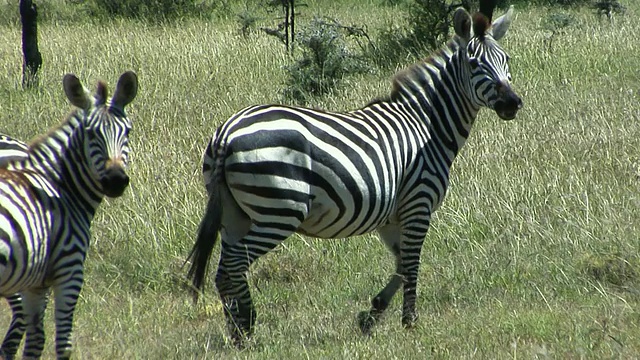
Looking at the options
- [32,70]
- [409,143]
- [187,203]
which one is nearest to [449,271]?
[409,143]

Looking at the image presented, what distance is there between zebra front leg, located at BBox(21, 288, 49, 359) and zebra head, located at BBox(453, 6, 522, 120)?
3288 mm

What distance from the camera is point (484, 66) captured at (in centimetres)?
631

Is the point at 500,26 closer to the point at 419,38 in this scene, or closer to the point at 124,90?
the point at 124,90

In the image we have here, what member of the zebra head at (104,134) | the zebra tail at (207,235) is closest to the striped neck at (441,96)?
the zebra tail at (207,235)

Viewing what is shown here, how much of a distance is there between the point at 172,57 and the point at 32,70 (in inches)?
89.7

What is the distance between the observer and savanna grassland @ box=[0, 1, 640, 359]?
210 inches

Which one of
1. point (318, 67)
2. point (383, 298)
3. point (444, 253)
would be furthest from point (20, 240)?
point (318, 67)

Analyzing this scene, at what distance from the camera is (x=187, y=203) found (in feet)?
25.7

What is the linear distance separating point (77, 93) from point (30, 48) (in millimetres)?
9340

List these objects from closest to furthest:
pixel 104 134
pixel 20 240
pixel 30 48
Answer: pixel 20 240 → pixel 104 134 → pixel 30 48

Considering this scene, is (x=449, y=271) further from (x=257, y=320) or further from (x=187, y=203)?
(x=187, y=203)

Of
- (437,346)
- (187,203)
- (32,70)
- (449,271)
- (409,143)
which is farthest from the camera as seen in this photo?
(32,70)

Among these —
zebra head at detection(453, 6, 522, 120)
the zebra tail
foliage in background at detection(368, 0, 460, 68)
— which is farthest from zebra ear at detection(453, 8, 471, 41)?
foliage in background at detection(368, 0, 460, 68)

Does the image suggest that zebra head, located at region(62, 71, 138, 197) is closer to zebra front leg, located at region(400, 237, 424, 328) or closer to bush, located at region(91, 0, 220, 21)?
zebra front leg, located at region(400, 237, 424, 328)
